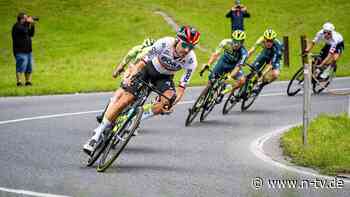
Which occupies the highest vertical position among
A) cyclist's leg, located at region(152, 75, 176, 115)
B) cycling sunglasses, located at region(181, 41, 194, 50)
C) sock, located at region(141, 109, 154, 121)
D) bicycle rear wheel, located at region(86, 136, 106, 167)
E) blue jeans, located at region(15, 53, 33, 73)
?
cycling sunglasses, located at region(181, 41, 194, 50)

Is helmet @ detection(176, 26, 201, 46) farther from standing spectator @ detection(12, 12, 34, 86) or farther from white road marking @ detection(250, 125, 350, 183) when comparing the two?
standing spectator @ detection(12, 12, 34, 86)

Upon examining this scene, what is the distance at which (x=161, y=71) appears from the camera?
12.3m

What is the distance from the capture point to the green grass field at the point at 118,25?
33372 millimetres

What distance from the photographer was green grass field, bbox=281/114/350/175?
11.2 meters

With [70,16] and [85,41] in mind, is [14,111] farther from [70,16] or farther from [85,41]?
[70,16]

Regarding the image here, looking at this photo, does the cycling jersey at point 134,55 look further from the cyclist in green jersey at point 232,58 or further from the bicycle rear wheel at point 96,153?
the bicycle rear wheel at point 96,153

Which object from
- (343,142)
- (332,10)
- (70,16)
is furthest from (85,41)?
(343,142)

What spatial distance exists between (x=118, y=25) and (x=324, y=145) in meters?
32.8

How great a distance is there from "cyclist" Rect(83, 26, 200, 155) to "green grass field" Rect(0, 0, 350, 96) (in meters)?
15.0

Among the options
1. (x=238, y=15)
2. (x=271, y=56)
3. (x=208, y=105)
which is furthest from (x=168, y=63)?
(x=238, y=15)

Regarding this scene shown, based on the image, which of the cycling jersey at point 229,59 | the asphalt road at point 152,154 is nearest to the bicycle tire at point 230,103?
the asphalt road at point 152,154

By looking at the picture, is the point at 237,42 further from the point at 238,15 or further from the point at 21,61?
the point at 238,15

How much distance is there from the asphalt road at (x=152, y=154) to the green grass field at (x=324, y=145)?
527mm

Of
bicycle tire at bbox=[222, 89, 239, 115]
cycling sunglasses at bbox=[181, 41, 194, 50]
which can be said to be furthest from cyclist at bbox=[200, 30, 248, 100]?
cycling sunglasses at bbox=[181, 41, 194, 50]
